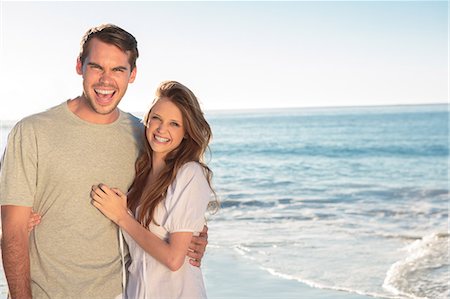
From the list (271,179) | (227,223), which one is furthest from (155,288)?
(271,179)

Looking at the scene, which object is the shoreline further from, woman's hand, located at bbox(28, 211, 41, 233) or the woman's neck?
woman's hand, located at bbox(28, 211, 41, 233)

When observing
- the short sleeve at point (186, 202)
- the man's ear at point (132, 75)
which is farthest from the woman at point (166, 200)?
the man's ear at point (132, 75)

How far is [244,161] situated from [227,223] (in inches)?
639

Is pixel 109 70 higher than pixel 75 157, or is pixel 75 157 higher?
pixel 109 70

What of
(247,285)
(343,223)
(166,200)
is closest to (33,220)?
(166,200)

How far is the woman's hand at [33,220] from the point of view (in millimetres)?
3076

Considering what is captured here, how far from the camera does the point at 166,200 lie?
3.19 m

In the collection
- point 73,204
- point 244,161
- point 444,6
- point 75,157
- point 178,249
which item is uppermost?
point 444,6

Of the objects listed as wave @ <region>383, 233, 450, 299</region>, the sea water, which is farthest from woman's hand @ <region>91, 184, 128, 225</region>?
wave @ <region>383, 233, 450, 299</region>

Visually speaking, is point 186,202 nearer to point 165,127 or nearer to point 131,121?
point 165,127

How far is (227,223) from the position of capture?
11.0 metres

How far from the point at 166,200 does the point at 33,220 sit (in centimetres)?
61

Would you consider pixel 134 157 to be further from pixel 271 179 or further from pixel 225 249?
pixel 271 179

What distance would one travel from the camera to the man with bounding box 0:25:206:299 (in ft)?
9.87
